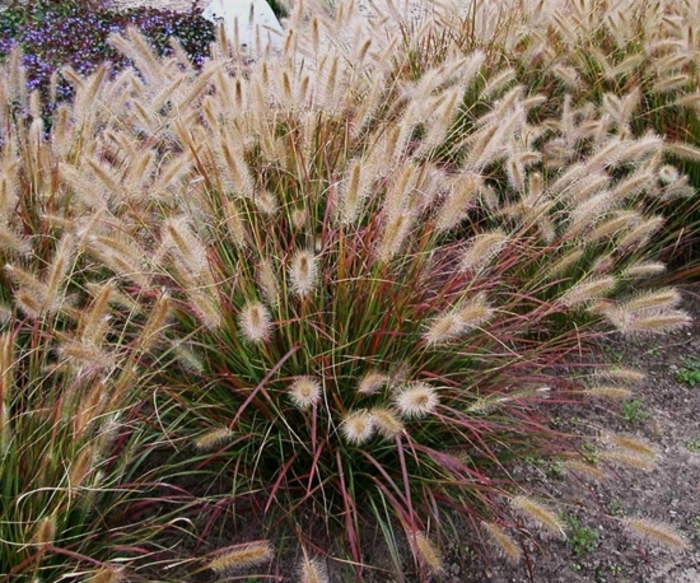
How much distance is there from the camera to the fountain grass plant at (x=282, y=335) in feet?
6.69

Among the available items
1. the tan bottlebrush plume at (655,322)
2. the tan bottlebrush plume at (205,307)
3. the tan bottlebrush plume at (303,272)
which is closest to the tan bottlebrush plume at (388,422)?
the tan bottlebrush plume at (303,272)

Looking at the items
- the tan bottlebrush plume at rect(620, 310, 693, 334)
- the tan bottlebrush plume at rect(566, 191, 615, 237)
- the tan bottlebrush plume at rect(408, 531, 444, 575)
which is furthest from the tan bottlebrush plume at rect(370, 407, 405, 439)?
the tan bottlebrush plume at rect(566, 191, 615, 237)

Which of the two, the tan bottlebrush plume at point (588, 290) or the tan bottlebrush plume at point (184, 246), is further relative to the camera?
the tan bottlebrush plume at point (588, 290)

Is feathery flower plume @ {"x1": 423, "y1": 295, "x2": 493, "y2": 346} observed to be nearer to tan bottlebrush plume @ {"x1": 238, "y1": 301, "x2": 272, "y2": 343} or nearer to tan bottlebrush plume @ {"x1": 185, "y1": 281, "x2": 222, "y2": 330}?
tan bottlebrush plume @ {"x1": 238, "y1": 301, "x2": 272, "y2": 343}

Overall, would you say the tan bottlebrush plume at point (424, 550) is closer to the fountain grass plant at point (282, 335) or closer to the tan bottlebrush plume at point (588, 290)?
the fountain grass plant at point (282, 335)

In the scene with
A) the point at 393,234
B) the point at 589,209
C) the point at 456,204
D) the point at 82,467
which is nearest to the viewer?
the point at 82,467

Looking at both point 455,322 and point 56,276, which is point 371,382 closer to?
point 455,322

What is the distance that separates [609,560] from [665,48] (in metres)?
2.49

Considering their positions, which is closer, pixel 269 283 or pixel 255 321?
pixel 255 321

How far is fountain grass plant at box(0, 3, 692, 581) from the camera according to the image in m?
2.04

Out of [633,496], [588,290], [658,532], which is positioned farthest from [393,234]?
[633,496]

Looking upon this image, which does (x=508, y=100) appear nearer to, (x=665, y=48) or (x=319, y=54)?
(x=319, y=54)

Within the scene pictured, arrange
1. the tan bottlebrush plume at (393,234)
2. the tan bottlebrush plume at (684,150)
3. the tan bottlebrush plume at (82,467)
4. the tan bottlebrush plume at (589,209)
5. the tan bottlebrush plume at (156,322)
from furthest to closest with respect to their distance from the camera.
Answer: the tan bottlebrush plume at (684,150) → the tan bottlebrush plume at (589,209) → the tan bottlebrush plume at (393,234) → the tan bottlebrush plume at (156,322) → the tan bottlebrush plume at (82,467)

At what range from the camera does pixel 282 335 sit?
7.57ft
